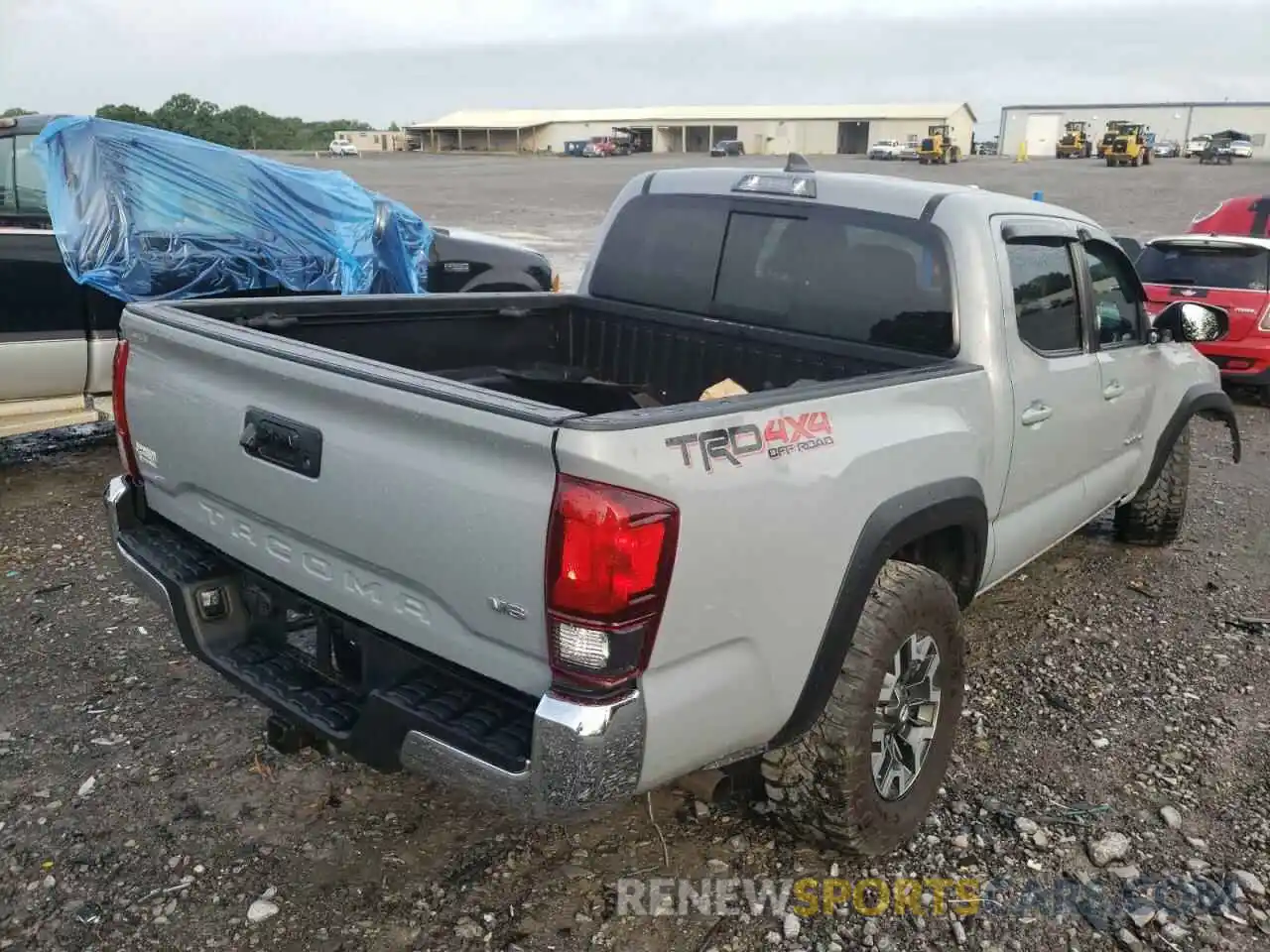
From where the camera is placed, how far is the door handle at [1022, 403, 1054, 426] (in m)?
3.55

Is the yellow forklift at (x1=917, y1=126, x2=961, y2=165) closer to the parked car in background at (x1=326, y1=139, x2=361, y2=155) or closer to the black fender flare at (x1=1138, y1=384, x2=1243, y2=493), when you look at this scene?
the parked car in background at (x1=326, y1=139, x2=361, y2=155)

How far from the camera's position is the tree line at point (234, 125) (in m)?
62.7

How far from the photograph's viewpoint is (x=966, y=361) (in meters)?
3.33

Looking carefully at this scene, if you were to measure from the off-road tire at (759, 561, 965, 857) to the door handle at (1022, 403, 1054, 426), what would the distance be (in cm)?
82

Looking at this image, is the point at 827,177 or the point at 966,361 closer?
the point at 966,361

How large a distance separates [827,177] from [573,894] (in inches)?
101

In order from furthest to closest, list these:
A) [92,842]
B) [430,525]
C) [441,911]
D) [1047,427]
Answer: [1047,427] < [92,842] < [441,911] < [430,525]

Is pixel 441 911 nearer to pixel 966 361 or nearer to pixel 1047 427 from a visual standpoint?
pixel 966 361

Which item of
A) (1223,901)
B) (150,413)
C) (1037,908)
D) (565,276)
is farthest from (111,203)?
(565,276)

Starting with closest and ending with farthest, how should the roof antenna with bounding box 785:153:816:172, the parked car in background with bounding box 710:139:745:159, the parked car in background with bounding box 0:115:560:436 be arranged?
the roof antenna with bounding box 785:153:816:172 → the parked car in background with bounding box 0:115:560:436 → the parked car in background with bounding box 710:139:745:159

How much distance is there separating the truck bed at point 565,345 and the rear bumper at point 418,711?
930 millimetres

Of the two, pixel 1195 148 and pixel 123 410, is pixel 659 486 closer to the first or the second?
pixel 123 410

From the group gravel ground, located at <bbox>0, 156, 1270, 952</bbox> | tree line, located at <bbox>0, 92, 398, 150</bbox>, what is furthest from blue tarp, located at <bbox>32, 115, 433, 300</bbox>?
tree line, located at <bbox>0, 92, 398, 150</bbox>

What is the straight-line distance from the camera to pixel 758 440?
2350 millimetres
